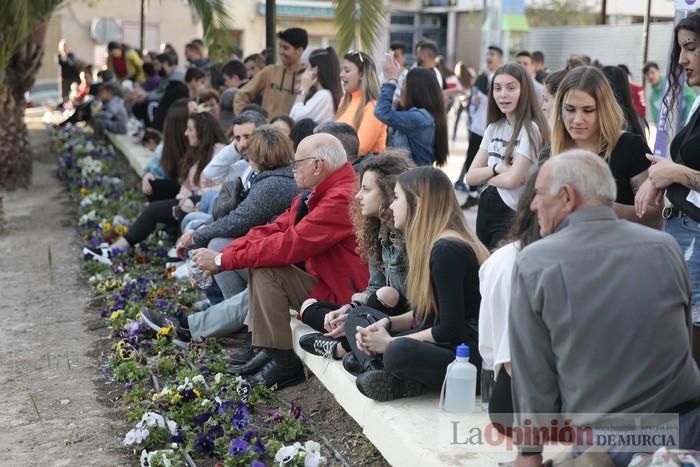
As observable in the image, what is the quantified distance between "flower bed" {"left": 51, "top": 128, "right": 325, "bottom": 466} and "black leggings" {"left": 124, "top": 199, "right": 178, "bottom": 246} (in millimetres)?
170

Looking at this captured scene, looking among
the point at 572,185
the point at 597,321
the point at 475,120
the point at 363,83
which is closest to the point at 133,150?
the point at 475,120

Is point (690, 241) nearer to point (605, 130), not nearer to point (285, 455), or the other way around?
point (605, 130)

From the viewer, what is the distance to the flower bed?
4.93 metres

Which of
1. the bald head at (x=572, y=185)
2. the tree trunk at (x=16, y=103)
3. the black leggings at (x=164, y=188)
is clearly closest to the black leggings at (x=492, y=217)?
the bald head at (x=572, y=185)

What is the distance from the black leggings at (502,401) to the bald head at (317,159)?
2580mm

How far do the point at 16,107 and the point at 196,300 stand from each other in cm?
711

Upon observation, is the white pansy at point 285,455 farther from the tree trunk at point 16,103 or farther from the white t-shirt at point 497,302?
the tree trunk at point 16,103

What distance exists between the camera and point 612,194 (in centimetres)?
337

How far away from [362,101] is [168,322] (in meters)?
2.37

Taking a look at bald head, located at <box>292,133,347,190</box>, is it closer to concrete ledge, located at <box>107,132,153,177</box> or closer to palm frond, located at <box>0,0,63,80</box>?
palm frond, located at <box>0,0,63,80</box>

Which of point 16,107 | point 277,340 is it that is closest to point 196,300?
point 277,340

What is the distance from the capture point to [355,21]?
406 inches

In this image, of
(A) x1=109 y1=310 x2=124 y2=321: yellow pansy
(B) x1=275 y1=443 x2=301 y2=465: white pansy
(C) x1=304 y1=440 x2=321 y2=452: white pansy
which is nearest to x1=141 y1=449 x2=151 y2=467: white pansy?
(B) x1=275 y1=443 x2=301 y2=465: white pansy

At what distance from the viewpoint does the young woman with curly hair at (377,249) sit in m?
5.23
